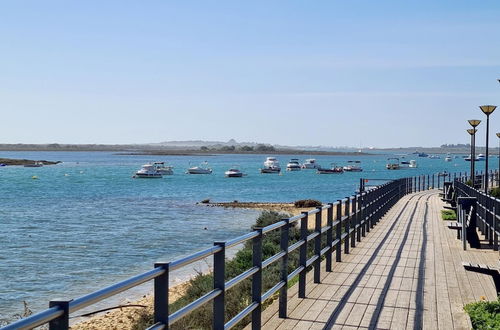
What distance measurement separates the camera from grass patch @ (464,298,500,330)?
786cm

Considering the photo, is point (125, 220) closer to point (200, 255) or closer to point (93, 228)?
point (93, 228)

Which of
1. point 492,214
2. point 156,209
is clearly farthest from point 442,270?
point 156,209

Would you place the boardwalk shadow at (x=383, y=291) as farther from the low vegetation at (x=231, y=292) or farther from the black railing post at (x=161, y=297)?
the black railing post at (x=161, y=297)

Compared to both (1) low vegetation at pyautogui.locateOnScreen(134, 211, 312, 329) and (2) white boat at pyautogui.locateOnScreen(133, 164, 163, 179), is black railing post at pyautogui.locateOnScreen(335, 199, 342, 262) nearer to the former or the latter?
(1) low vegetation at pyautogui.locateOnScreen(134, 211, 312, 329)

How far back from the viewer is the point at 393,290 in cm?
1053

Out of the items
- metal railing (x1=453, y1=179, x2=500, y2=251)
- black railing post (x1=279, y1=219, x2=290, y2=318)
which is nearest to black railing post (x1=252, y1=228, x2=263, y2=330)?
black railing post (x1=279, y1=219, x2=290, y2=318)

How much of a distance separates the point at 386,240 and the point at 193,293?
18.8ft

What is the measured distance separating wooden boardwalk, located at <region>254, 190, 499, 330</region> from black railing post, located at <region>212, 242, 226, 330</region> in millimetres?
2128

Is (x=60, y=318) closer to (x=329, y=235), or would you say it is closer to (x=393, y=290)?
(x=393, y=290)

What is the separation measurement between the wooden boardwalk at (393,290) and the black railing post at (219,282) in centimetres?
213

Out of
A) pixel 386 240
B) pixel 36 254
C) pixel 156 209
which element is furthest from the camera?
pixel 156 209

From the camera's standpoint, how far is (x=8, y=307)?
18484 millimetres

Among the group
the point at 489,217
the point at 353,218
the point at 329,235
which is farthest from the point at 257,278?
the point at 489,217

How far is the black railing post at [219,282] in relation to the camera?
19.6ft
